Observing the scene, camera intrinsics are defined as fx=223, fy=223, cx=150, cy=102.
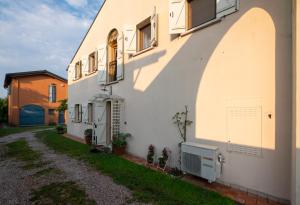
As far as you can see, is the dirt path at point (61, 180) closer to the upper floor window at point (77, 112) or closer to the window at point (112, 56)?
the window at point (112, 56)

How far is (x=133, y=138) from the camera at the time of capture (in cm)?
835

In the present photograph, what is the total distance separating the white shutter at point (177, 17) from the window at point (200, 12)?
22 centimetres

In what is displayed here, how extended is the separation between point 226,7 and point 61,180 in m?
5.55

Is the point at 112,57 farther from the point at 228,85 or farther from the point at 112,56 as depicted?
the point at 228,85

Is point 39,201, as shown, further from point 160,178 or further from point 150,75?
point 150,75

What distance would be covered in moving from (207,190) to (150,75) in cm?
409

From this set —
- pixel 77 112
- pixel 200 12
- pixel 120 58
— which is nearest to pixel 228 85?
pixel 200 12

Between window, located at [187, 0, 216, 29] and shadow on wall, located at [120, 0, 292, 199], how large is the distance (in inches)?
17.5

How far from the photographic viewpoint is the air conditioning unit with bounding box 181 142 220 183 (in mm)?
4727

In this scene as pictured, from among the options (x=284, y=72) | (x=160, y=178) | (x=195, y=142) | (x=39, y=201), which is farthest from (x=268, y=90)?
(x=39, y=201)

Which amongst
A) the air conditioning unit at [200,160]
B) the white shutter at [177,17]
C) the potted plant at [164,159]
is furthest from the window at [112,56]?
the air conditioning unit at [200,160]

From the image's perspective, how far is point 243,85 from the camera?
178 inches

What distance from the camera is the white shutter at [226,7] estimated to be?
15.4ft

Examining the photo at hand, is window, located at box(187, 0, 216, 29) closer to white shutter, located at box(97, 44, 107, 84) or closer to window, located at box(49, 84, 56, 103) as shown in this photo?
white shutter, located at box(97, 44, 107, 84)
